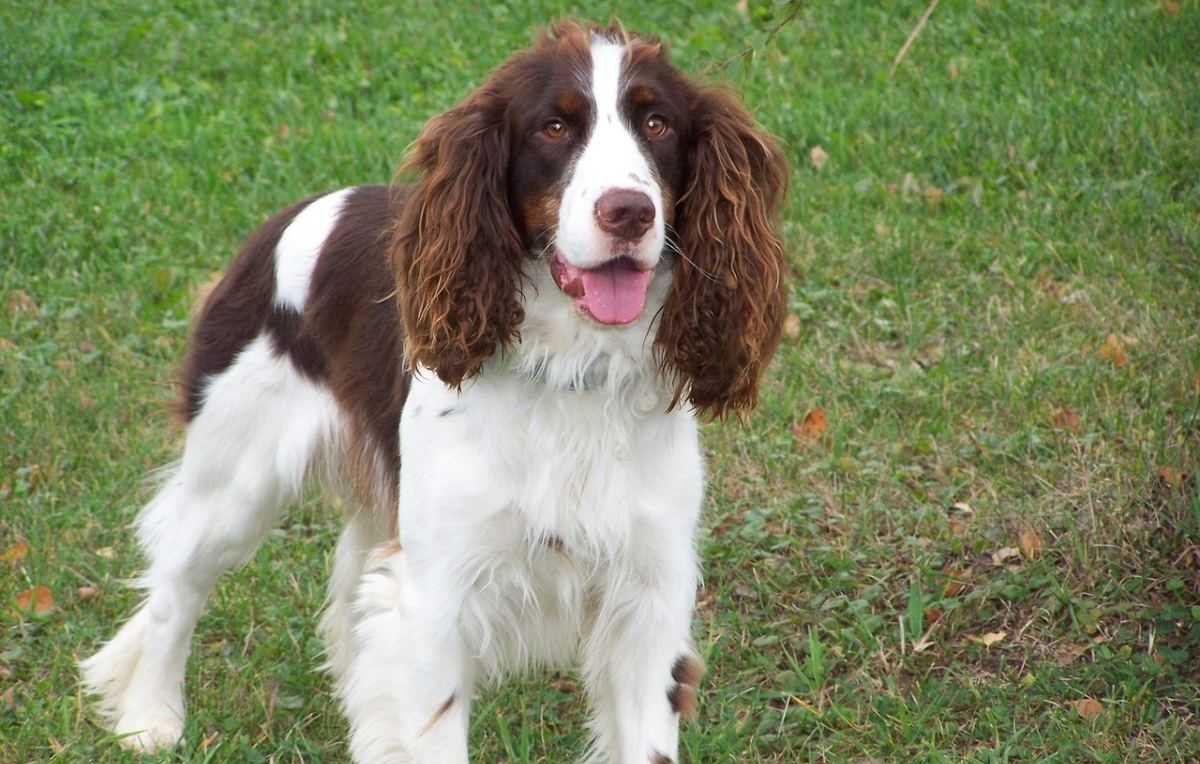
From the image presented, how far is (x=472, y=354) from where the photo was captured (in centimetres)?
353

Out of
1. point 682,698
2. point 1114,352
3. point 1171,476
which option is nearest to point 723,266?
point 682,698

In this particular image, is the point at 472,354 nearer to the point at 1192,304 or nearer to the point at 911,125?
the point at 1192,304

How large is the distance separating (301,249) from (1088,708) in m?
2.39

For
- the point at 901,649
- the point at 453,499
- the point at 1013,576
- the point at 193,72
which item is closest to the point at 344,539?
the point at 453,499

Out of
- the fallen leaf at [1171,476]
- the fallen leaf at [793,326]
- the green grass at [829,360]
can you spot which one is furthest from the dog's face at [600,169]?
the fallen leaf at [793,326]

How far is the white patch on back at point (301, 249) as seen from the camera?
436 centimetres

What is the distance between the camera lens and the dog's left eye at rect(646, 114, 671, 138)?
3.47 meters

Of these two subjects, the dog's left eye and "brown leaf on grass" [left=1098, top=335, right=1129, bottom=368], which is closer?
the dog's left eye

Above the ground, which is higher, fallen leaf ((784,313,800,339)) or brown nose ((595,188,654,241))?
brown nose ((595,188,654,241))

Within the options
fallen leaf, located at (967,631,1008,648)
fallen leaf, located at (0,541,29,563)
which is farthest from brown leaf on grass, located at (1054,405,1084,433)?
fallen leaf, located at (0,541,29,563)

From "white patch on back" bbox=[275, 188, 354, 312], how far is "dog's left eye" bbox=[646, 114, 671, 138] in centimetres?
124

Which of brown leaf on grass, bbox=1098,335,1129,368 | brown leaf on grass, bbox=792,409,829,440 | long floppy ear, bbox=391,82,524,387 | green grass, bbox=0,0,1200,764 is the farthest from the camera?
brown leaf on grass, bbox=1098,335,1129,368

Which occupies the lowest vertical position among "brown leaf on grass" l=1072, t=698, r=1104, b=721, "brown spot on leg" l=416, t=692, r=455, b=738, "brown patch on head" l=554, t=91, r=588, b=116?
"brown leaf on grass" l=1072, t=698, r=1104, b=721

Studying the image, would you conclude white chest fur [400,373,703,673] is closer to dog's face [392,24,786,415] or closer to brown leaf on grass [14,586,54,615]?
dog's face [392,24,786,415]
